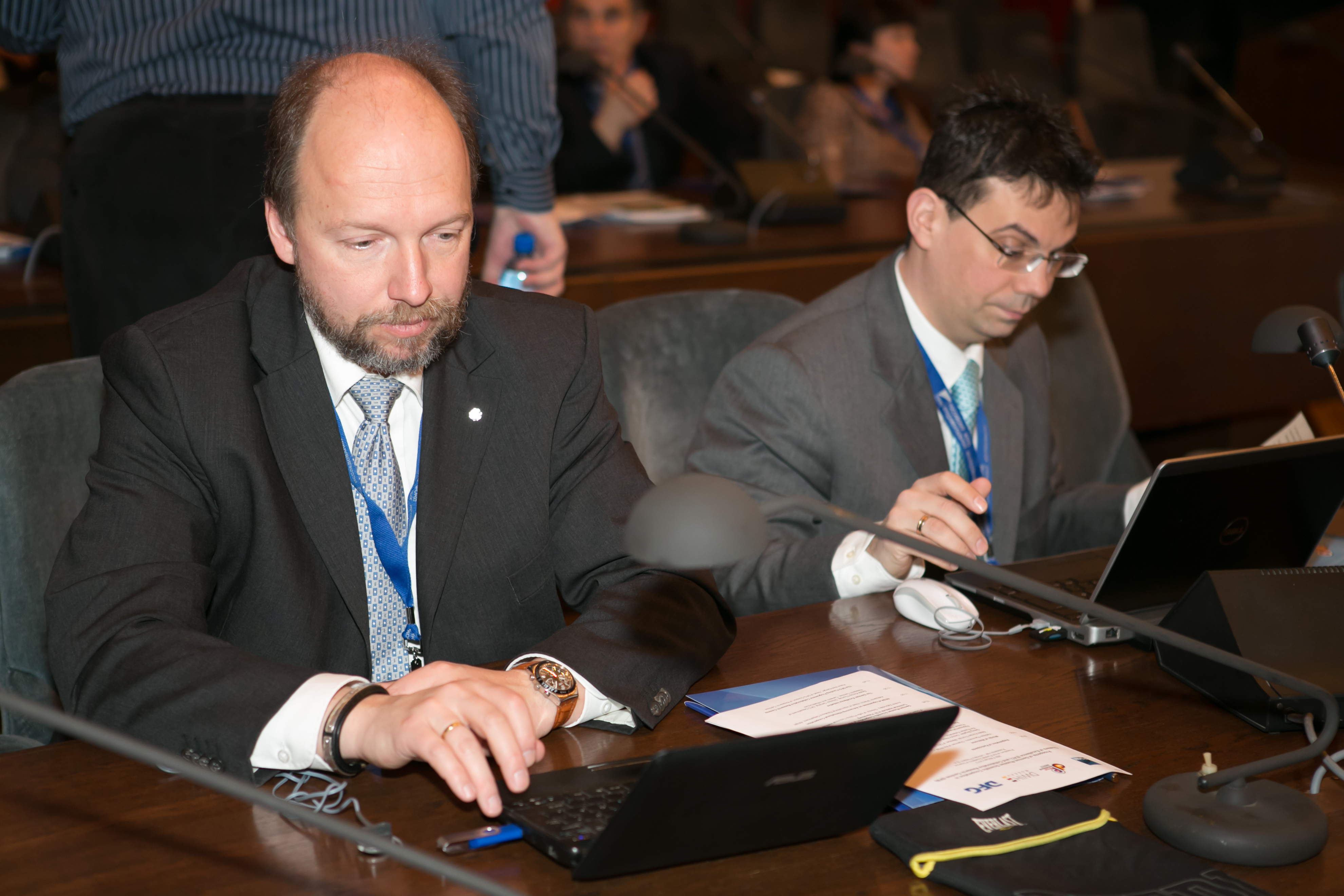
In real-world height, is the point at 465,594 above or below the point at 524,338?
below

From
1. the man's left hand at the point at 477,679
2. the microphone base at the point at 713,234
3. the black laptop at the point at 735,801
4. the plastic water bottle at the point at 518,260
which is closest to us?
the black laptop at the point at 735,801

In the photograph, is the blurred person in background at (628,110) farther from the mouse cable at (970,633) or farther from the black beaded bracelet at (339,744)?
the black beaded bracelet at (339,744)

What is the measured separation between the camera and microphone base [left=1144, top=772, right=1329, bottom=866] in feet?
3.44

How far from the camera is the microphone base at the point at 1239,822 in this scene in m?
1.05

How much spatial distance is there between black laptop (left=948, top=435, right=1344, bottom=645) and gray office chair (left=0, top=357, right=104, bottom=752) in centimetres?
118

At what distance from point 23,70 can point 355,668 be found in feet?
12.4

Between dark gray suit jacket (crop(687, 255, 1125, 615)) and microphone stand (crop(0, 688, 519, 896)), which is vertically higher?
microphone stand (crop(0, 688, 519, 896))

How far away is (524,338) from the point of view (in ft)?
5.54

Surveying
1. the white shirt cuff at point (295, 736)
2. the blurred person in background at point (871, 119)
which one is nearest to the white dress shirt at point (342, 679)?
the white shirt cuff at point (295, 736)

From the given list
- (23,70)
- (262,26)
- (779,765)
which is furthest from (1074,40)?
(779,765)

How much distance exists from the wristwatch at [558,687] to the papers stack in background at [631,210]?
238cm

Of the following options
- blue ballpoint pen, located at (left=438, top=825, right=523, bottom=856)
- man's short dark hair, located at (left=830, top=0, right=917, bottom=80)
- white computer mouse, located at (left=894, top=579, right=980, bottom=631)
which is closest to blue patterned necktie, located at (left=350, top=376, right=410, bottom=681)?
blue ballpoint pen, located at (left=438, top=825, right=523, bottom=856)

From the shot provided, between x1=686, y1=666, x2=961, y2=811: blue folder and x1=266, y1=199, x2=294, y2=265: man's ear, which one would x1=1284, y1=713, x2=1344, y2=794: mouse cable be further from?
x1=266, y1=199, x2=294, y2=265: man's ear

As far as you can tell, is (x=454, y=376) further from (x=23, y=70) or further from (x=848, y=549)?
(x=23, y=70)
